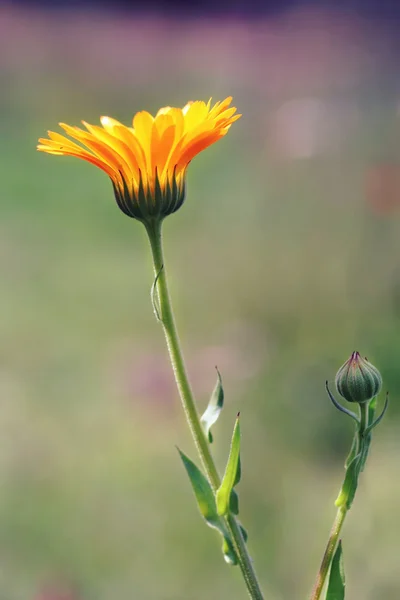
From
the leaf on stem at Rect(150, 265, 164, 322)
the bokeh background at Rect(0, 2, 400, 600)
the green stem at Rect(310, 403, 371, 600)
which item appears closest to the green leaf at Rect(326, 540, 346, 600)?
the green stem at Rect(310, 403, 371, 600)

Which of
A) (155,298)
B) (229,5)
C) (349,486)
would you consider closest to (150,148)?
(155,298)

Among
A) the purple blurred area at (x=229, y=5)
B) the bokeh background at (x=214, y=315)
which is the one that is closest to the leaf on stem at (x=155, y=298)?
the bokeh background at (x=214, y=315)

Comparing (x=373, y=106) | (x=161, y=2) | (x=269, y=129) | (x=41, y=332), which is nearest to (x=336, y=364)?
(x=41, y=332)

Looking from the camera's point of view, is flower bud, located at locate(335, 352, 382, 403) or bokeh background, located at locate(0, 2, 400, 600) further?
bokeh background, located at locate(0, 2, 400, 600)

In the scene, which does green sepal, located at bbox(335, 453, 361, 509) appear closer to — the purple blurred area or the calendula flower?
the calendula flower

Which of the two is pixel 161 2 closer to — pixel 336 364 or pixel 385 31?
pixel 385 31

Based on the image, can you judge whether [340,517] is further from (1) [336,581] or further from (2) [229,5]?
(2) [229,5]

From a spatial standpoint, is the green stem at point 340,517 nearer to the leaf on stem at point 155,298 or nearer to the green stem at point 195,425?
the green stem at point 195,425
